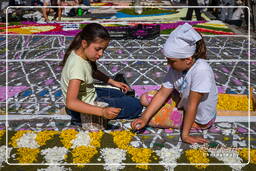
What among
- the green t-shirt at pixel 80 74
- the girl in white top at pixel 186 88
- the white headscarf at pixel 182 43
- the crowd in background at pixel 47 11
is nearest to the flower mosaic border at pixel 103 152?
the girl in white top at pixel 186 88

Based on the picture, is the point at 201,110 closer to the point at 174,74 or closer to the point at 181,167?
the point at 174,74

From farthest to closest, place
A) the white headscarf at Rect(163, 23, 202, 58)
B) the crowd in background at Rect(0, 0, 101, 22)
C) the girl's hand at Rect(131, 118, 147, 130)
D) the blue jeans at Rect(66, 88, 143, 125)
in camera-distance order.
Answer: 1. the crowd in background at Rect(0, 0, 101, 22)
2. the blue jeans at Rect(66, 88, 143, 125)
3. the girl's hand at Rect(131, 118, 147, 130)
4. the white headscarf at Rect(163, 23, 202, 58)

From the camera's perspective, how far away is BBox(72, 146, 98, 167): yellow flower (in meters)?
2.74

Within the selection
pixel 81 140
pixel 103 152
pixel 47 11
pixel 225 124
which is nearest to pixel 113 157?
pixel 103 152

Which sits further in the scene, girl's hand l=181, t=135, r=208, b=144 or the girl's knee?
the girl's knee

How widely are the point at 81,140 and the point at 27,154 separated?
1.71ft

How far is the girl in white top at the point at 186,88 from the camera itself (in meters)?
2.81

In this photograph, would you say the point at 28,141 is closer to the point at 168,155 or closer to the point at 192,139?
the point at 168,155

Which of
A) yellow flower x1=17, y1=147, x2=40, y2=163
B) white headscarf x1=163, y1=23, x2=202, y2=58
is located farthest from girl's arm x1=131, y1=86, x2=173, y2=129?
yellow flower x1=17, y1=147, x2=40, y2=163

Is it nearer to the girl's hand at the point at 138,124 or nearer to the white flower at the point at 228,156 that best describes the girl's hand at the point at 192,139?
the white flower at the point at 228,156

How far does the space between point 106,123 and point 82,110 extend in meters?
0.43

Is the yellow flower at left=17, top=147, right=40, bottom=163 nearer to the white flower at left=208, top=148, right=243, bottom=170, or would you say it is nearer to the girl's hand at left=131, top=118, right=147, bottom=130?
the girl's hand at left=131, top=118, right=147, bottom=130

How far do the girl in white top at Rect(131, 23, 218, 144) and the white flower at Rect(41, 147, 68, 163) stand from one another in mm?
752

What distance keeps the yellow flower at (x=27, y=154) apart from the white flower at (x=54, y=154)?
7cm
